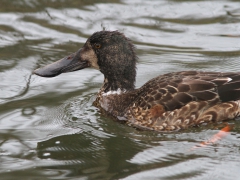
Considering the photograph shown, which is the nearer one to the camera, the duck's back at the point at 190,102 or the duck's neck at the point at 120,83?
the duck's back at the point at 190,102

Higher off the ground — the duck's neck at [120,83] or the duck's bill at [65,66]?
the duck's bill at [65,66]

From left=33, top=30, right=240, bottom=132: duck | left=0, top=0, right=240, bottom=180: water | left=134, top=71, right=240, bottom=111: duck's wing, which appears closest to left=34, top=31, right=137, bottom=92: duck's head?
left=33, top=30, right=240, bottom=132: duck

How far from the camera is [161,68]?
1052cm

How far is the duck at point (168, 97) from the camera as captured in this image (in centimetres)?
821

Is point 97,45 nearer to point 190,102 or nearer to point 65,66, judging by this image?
point 65,66

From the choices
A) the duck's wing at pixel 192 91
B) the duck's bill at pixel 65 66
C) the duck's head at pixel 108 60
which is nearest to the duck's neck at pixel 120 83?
the duck's head at pixel 108 60

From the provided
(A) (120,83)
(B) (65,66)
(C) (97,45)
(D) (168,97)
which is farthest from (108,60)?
(D) (168,97)

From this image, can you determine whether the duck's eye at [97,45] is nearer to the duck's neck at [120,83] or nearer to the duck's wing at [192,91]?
the duck's neck at [120,83]

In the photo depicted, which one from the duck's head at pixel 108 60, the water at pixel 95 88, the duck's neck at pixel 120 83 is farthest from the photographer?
the duck's neck at pixel 120 83

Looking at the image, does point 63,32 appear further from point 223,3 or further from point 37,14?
point 223,3

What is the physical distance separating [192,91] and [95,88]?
7.18 feet

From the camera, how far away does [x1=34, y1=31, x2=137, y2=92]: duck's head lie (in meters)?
8.95

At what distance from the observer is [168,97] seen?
8.24m


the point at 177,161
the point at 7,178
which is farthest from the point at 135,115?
the point at 7,178
